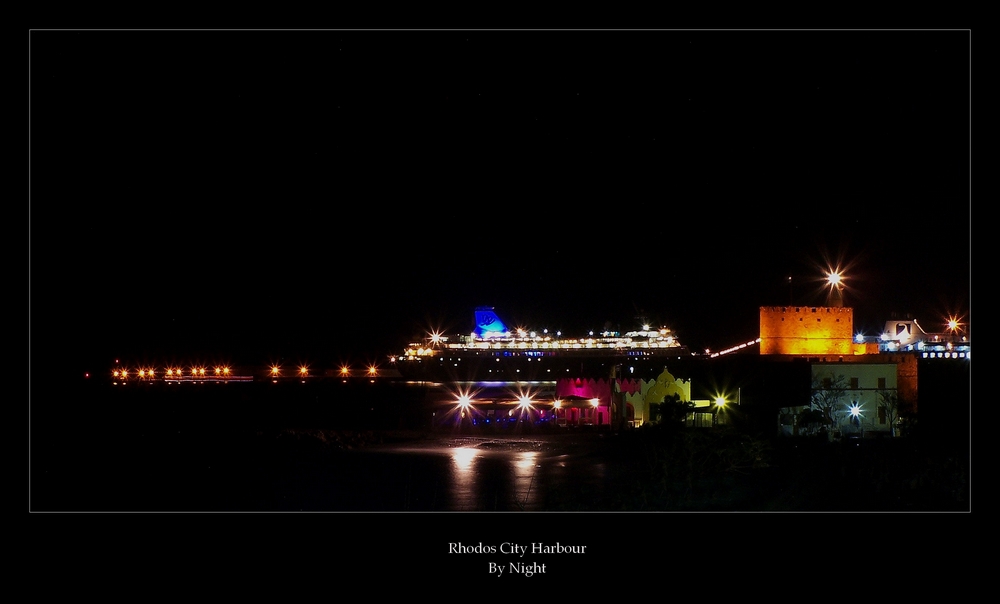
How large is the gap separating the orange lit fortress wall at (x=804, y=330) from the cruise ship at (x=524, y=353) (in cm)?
1178

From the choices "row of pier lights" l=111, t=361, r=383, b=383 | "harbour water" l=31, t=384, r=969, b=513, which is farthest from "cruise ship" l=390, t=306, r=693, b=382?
"harbour water" l=31, t=384, r=969, b=513

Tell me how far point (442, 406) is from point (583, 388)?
6284mm

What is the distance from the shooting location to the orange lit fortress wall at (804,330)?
23609mm

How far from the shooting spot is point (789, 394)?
1551 centimetres

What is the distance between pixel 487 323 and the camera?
3988 centimetres

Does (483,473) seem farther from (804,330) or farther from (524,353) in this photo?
(524,353)

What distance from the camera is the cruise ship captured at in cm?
3666

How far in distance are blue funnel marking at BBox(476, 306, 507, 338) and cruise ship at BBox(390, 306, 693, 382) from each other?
0.05 meters

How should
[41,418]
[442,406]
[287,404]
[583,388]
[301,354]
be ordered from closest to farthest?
[583,388], [442,406], [41,418], [287,404], [301,354]

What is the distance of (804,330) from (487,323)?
18204 millimetres

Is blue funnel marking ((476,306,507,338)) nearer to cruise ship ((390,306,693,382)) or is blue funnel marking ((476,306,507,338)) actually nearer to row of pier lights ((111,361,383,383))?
cruise ship ((390,306,693,382))

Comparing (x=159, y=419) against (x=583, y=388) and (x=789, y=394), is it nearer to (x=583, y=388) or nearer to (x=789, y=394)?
(x=583, y=388)
